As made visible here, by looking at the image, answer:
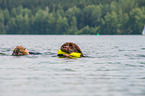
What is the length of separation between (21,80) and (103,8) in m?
184

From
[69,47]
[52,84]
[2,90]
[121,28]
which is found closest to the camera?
[2,90]

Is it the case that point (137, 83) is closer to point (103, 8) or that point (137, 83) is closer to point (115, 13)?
point (115, 13)

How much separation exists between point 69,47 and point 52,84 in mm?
13059

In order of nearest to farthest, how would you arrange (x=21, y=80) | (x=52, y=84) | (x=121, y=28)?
(x=52, y=84), (x=21, y=80), (x=121, y=28)

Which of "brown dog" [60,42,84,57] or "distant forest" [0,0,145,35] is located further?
"distant forest" [0,0,145,35]

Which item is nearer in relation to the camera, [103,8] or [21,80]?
[21,80]

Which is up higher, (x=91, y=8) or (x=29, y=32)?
(x=91, y=8)

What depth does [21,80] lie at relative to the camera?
15.0 m

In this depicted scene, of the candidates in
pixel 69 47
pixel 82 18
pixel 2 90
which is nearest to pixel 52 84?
pixel 2 90

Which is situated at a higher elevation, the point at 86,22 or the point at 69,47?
the point at 86,22

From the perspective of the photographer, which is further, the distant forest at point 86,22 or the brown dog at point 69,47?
the distant forest at point 86,22

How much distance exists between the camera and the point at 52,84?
13.9 meters

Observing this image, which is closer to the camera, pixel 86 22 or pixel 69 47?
pixel 69 47

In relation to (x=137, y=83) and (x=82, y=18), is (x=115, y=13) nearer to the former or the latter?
(x=82, y=18)
